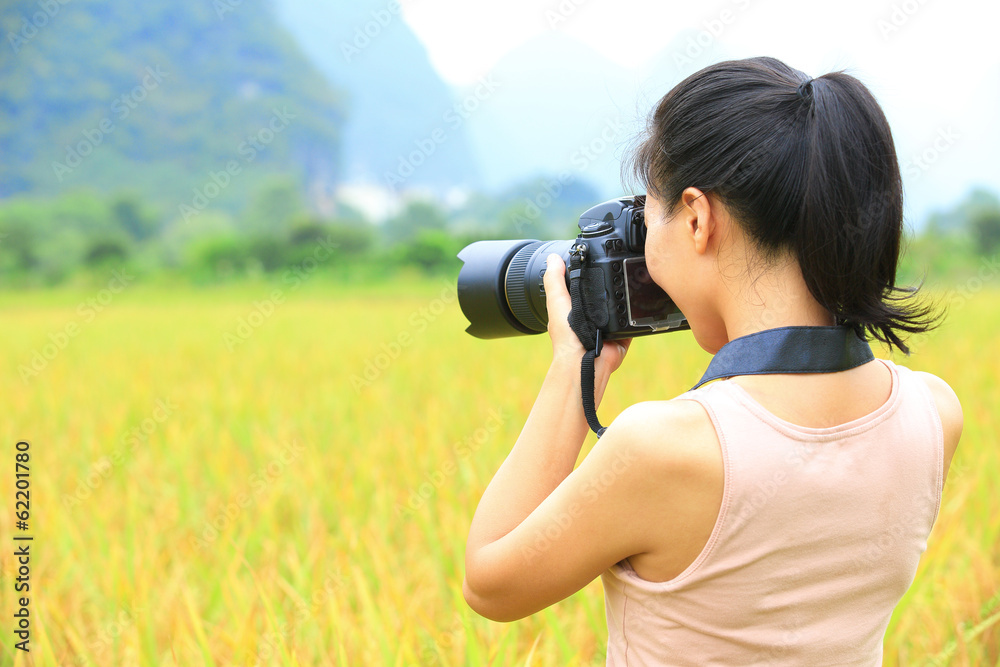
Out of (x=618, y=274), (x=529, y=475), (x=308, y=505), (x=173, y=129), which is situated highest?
(x=173, y=129)

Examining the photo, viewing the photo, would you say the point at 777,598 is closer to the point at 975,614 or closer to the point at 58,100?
the point at 975,614

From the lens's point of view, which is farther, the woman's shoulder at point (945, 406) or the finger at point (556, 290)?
the finger at point (556, 290)

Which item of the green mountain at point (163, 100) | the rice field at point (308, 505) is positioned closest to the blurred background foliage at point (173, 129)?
the green mountain at point (163, 100)

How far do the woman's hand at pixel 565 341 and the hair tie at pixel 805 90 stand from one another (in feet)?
1.00

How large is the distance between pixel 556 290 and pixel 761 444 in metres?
0.34

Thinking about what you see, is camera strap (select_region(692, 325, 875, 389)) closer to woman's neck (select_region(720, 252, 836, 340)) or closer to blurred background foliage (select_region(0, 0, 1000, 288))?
woman's neck (select_region(720, 252, 836, 340))

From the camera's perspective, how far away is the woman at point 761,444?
0.60 meters

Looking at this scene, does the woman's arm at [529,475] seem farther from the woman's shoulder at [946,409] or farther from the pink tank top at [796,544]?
the woman's shoulder at [946,409]

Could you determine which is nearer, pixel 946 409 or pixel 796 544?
pixel 796 544

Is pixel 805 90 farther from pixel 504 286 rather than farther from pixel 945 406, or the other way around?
pixel 504 286

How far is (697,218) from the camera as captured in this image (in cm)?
67

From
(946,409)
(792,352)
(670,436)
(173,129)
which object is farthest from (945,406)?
(173,129)

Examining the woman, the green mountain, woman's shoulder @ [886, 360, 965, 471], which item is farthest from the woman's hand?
the green mountain

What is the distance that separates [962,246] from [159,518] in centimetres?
1373
